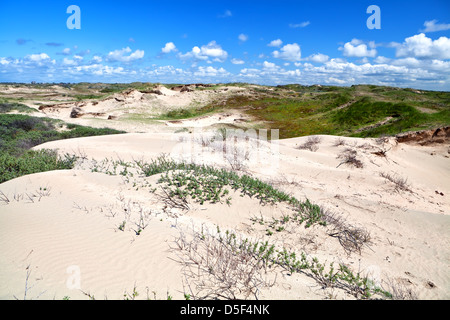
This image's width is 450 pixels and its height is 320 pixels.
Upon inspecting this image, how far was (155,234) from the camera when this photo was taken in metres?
3.91

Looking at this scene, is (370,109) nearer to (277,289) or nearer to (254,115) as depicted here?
(254,115)

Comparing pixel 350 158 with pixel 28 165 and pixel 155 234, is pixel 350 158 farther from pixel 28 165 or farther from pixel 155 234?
pixel 28 165

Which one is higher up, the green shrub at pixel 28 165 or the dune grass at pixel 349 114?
the dune grass at pixel 349 114

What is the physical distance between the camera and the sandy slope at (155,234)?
3.00m

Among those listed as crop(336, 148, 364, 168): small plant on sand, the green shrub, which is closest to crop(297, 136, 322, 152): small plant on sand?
crop(336, 148, 364, 168): small plant on sand

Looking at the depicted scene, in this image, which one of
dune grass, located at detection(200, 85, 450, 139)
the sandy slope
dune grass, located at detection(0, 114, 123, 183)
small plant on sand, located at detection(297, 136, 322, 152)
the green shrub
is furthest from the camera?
dune grass, located at detection(200, 85, 450, 139)

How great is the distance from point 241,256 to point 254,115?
87.1 feet

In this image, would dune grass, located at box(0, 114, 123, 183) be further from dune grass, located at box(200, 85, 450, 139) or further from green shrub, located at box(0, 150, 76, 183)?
dune grass, located at box(200, 85, 450, 139)

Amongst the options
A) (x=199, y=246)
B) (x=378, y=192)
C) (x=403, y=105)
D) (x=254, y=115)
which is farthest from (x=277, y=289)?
(x=254, y=115)

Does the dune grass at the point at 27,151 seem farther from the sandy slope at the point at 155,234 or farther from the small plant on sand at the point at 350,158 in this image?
the small plant on sand at the point at 350,158

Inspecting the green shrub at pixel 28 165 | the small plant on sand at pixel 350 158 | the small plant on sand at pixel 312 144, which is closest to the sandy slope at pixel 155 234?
the green shrub at pixel 28 165

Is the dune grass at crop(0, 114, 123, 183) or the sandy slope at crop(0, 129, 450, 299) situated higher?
the dune grass at crop(0, 114, 123, 183)

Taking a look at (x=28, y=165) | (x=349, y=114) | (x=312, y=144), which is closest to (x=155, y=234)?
(x=28, y=165)

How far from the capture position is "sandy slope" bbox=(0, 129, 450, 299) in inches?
118
